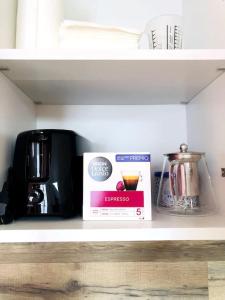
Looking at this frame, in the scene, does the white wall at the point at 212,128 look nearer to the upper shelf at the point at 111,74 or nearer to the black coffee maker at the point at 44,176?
the upper shelf at the point at 111,74

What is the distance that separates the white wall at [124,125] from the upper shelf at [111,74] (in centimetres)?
4

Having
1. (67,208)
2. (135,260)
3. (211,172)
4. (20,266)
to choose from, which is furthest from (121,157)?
(20,266)

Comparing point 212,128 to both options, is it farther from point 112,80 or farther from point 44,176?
point 44,176

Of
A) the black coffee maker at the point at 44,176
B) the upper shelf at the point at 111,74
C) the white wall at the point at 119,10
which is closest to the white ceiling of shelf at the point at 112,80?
the upper shelf at the point at 111,74

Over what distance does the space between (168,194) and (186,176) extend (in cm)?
10

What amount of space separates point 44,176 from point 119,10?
711 millimetres

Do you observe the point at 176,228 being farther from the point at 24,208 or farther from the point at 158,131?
the point at 158,131

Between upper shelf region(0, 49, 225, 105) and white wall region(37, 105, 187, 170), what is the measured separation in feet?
0.12

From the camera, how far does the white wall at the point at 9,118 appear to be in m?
0.68

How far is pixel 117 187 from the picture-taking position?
628mm

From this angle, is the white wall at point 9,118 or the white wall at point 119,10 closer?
the white wall at point 9,118

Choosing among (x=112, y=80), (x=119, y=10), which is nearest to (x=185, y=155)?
(x=112, y=80)

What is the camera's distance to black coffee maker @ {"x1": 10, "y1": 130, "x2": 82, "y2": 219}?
624 mm

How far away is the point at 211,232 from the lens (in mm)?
538
